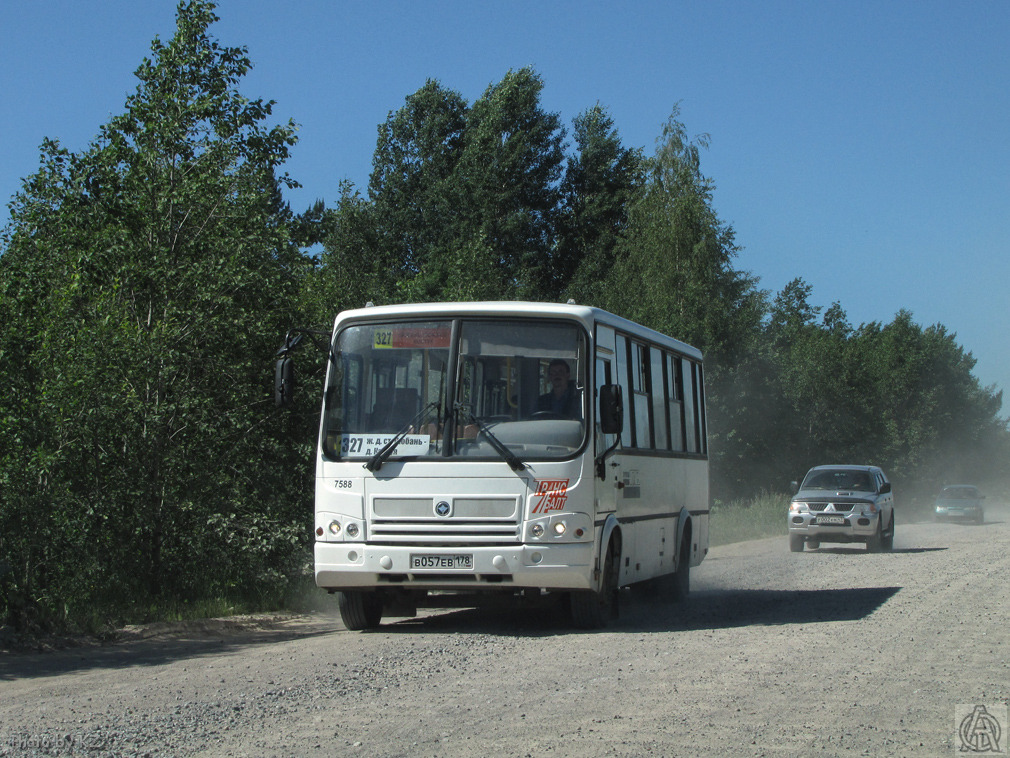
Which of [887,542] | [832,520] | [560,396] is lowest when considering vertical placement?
[887,542]

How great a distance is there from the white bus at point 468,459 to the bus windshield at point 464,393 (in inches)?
0.5

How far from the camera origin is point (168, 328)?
→ 1385 centimetres

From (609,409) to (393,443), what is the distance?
1980 millimetres

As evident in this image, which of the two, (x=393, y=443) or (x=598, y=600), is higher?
(x=393, y=443)

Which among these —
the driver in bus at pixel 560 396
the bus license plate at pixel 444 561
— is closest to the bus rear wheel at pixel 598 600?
the bus license plate at pixel 444 561

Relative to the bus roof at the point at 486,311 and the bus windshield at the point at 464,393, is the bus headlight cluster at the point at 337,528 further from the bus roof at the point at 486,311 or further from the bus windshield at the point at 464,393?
the bus roof at the point at 486,311

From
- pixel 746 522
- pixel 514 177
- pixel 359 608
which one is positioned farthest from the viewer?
pixel 514 177

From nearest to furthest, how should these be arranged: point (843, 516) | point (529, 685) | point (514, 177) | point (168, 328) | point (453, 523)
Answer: point (529, 685)
point (453, 523)
point (168, 328)
point (843, 516)
point (514, 177)

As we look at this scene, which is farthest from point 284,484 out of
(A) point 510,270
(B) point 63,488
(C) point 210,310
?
(A) point 510,270

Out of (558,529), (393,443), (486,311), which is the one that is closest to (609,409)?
(558,529)

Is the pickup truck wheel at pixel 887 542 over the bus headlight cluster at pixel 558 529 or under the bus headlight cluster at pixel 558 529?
under

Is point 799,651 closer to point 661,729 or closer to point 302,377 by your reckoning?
point 661,729

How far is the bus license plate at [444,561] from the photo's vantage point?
35.1 feet

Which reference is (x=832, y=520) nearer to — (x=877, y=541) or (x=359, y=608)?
(x=877, y=541)
